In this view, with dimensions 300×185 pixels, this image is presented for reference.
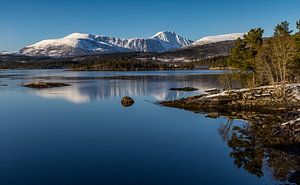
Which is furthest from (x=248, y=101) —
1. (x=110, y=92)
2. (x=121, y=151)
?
(x=110, y=92)

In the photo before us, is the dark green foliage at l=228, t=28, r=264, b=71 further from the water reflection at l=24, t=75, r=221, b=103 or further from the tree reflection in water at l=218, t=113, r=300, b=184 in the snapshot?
the tree reflection in water at l=218, t=113, r=300, b=184

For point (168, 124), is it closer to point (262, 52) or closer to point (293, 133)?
point (293, 133)

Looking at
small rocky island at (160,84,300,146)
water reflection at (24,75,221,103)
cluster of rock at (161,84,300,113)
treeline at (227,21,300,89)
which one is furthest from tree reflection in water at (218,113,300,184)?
water reflection at (24,75,221,103)

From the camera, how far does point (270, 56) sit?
190ft

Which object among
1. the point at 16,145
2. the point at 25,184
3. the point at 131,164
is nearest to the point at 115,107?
the point at 16,145

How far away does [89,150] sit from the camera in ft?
90.5

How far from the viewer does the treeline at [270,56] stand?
57438 millimetres

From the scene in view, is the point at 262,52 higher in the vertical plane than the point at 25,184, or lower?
higher

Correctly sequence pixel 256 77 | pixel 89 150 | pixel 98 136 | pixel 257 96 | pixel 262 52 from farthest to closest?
pixel 256 77
pixel 262 52
pixel 257 96
pixel 98 136
pixel 89 150

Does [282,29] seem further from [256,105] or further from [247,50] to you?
[256,105]

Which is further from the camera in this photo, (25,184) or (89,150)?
(89,150)

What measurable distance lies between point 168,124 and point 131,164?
630 inches

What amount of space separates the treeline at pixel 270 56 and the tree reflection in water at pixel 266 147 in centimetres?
2256

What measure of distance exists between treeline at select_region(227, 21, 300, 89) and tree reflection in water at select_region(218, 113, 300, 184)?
2256cm
